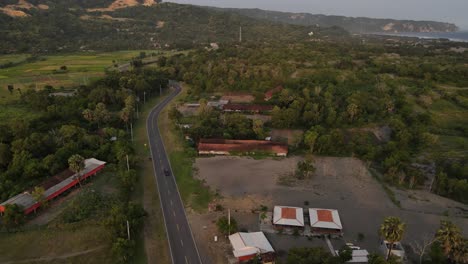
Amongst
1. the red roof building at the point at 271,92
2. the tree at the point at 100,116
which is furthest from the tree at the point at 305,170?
the tree at the point at 100,116

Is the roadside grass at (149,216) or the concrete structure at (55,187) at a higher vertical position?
the concrete structure at (55,187)

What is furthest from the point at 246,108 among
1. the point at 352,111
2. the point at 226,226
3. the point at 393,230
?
the point at 393,230

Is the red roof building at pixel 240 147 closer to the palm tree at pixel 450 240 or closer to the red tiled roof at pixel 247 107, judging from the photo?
the red tiled roof at pixel 247 107

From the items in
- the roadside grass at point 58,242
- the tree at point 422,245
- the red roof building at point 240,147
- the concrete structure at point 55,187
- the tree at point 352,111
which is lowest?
the roadside grass at point 58,242

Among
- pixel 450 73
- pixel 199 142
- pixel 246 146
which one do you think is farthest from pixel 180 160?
pixel 450 73

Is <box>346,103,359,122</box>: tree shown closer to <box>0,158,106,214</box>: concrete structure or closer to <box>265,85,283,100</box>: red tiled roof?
<box>265,85,283,100</box>: red tiled roof

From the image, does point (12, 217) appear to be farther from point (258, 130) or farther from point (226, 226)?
point (258, 130)

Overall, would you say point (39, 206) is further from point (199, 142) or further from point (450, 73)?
point (450, 73)
